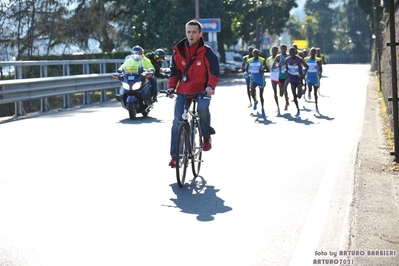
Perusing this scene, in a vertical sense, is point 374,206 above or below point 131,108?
below

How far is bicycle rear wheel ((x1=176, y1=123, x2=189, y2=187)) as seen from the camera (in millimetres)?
9320

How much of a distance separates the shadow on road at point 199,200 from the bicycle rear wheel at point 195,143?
0.80ft

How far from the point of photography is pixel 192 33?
9742 millimetres

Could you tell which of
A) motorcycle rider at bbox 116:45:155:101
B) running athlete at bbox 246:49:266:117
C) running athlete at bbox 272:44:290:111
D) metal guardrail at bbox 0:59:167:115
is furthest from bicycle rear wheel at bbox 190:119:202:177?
running athlete at bbox 272:44:290:111

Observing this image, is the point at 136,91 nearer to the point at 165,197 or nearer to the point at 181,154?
the point at 181,154

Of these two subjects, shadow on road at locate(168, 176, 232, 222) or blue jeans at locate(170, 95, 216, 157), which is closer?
shadow on road at locate(168, 176, 232, 222)

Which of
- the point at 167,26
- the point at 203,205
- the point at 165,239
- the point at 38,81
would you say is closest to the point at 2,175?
the point at 203,205

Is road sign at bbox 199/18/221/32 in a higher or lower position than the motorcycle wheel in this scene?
higher

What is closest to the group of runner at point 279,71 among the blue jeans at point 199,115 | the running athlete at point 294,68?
the running athlete at point 294,68

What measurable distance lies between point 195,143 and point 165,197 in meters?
1.30

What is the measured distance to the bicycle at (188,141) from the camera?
943 centimetres

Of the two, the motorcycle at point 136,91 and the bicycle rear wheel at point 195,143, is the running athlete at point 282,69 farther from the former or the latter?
the bicycle rear wheel at point 195,143

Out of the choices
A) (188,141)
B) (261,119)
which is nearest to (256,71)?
(261,119)

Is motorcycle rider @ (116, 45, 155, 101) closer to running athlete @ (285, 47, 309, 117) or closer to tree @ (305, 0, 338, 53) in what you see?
running athlete @ (285, 47, 309, 117)
